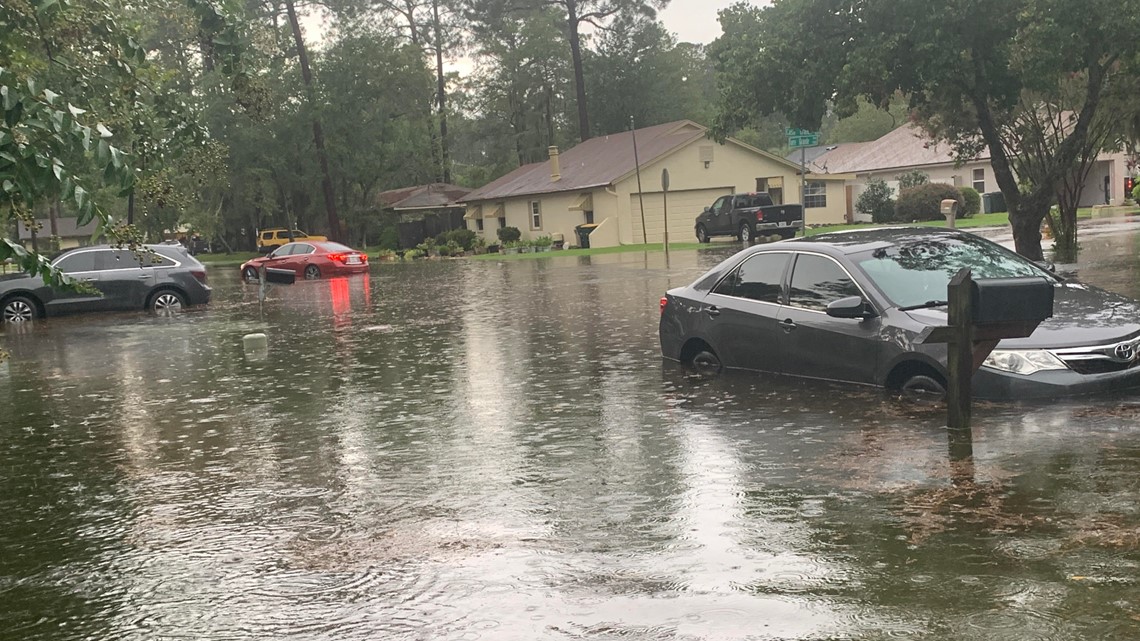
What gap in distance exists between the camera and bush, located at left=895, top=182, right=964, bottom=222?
5609 cm

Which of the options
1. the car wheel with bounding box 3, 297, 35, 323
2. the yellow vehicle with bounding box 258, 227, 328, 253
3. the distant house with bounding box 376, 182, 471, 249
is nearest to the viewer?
the car wheel with bounding box 3, 297, 35, 323

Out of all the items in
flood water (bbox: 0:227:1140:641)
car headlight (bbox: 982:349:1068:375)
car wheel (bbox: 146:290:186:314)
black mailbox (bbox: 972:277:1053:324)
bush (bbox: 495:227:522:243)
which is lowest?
flood water (bbox: 0:227:1140:641)

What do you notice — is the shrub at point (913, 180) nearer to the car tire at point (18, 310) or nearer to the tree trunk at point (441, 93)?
the tree trunk at point (441, 93)

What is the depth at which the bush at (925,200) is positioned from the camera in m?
56.1

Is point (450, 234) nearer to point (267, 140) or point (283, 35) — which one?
point (267, 140)

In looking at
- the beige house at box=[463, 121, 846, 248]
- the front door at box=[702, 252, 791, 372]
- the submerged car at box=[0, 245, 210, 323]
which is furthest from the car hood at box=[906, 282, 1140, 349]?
the beige house at box=[463, 121, 846, 248]

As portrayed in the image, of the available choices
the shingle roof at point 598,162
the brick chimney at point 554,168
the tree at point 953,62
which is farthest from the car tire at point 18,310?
the brick chimney at point 554,168

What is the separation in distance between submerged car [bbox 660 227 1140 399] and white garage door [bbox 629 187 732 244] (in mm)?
43604

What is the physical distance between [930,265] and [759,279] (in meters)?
1.62

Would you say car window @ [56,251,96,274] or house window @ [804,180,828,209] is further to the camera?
house window @ [804,180,828,209]

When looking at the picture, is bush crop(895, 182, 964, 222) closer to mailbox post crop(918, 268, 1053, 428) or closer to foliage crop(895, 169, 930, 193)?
foliage crop(895, 169, 930, 193)

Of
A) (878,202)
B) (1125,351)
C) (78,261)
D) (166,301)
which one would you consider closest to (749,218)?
(878,202)

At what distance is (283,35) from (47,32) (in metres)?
68.7

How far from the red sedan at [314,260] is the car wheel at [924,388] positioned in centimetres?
3269
